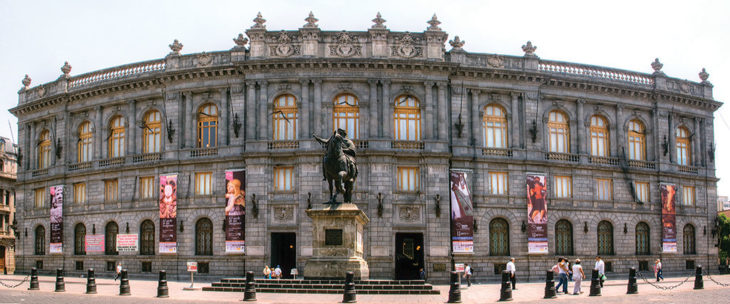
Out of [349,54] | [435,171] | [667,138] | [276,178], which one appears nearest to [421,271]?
[435,171]

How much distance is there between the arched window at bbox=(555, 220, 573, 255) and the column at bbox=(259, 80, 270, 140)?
2029 cm

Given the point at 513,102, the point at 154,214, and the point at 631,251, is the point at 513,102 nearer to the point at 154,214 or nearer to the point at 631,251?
the point at 631,251

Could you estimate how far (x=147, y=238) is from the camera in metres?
51.2

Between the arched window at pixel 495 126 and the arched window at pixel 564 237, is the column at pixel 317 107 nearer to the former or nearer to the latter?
the arched window at pixel 495 126

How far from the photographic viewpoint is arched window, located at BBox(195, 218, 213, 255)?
161 ft

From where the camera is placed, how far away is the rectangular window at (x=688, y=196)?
2211 inches

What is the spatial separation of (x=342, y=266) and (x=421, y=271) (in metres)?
15.9

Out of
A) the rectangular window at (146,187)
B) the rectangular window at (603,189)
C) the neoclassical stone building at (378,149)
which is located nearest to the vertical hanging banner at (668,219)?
the neoclassical stone building at (378,149)

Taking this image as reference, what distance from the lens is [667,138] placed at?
55.4 meters

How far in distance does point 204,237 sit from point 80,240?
35.9ft

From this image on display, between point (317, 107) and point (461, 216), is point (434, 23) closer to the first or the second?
point (317, 107)

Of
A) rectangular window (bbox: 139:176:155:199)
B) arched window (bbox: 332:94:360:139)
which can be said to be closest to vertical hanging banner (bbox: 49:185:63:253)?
rectangular window (bbox: 139:176:155:199)

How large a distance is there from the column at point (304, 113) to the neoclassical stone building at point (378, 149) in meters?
0.11

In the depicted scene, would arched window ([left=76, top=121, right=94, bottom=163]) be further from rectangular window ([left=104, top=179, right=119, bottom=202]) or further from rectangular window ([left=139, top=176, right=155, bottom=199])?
rectangular window ([left=139, top=176, right=155, bottom=199])
